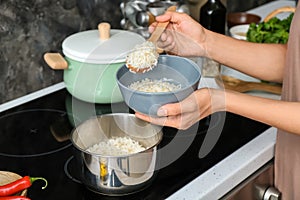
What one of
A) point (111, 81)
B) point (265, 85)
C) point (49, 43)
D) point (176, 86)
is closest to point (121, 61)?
point (111, 81)

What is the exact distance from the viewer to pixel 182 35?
49.1 inches

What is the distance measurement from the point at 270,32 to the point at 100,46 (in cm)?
52

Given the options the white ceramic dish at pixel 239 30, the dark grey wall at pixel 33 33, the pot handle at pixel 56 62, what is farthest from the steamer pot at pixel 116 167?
the white ceramic dish at pixel 239 30

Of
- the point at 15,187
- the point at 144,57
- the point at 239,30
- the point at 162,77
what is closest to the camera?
the point at 15,187

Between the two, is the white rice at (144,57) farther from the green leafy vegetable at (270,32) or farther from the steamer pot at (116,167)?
the green leafy vegetable at (270,32)

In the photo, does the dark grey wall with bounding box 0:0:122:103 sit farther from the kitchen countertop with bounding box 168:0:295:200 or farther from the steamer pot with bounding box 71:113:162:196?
the kitchen countertop with bounding box 168:0:295:200

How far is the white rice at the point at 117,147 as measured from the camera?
3.79 ft

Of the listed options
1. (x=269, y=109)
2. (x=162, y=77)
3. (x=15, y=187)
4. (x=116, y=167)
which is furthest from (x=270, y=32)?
(x=15, y=187)

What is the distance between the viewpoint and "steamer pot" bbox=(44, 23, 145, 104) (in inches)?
51.6

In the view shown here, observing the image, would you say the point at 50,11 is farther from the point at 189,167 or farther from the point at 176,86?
the point at 189,167

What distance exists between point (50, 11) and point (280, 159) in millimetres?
723

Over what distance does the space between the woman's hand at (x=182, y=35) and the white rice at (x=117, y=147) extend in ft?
0.78

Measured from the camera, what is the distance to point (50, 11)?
1.48 m

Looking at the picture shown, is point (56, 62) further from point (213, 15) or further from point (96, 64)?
point (213, 15)
